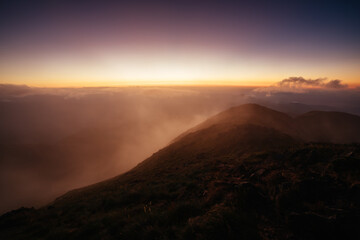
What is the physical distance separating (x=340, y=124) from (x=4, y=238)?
466 feet

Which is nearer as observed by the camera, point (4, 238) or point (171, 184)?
point (4, 238)

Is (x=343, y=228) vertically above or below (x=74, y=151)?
above

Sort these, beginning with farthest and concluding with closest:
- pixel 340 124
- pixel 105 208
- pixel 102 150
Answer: pixel 102 150
pixel 340 124
pixel 105 208

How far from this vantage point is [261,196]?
6715 millimetres

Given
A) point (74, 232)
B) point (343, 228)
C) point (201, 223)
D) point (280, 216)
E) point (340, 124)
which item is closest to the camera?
point (343, 228)

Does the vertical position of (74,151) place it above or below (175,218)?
below

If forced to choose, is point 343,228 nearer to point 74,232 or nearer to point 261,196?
point 261,196

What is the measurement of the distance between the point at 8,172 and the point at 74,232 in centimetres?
19392

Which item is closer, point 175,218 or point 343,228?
point 343,228

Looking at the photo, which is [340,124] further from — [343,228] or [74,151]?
[74,151]

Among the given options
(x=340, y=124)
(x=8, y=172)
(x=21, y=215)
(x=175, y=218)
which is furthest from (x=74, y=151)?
(x=340, y=124)

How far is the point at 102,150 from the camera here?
17138 cm

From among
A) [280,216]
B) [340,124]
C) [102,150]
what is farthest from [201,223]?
[102,150]

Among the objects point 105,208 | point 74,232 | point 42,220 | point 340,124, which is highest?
point 74,232
